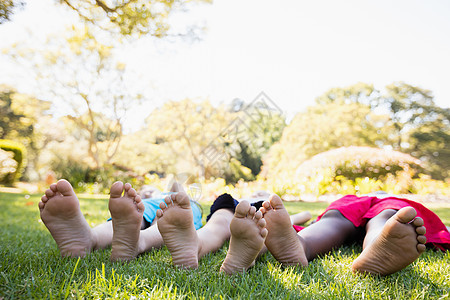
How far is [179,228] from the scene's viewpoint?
1122 mm

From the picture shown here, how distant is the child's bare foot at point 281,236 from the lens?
1.09 meters

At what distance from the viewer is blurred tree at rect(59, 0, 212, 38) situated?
2.50m

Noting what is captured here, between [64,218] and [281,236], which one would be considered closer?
[281,236]

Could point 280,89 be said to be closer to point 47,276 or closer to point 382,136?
point 382,136

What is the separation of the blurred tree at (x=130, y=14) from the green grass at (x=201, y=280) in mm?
2038

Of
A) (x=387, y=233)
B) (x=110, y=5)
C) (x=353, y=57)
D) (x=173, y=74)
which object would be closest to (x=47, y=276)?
(x=387, y=233)

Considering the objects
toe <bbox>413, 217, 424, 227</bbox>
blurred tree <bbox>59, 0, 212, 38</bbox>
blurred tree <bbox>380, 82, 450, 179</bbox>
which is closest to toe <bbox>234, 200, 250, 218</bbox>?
toe <bbox>413, 217, 424, 227</bbox>

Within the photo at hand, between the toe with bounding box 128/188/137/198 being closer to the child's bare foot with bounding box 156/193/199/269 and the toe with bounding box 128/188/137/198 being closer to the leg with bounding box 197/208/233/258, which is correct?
the child's bare foot with bounding box 156/193/199/269

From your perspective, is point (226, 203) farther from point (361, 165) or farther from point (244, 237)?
point (361, 165)

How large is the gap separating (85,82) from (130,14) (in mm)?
9960

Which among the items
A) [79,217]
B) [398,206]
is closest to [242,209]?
[79,217]

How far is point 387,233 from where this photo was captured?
96 centimetres

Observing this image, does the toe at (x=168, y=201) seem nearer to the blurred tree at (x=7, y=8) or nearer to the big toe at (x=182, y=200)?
the big toe at (x=182, y=200)

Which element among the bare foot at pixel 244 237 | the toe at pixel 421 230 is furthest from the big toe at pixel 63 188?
the toe at pixel 421 230
